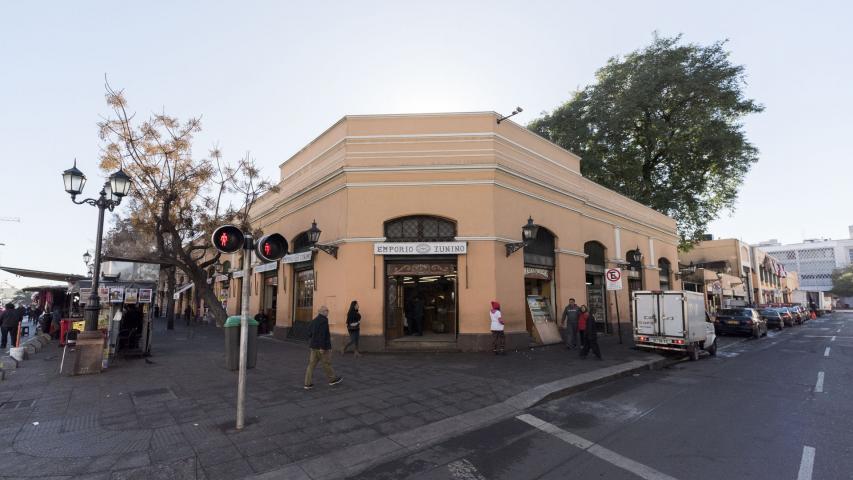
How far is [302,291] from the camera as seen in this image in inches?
645

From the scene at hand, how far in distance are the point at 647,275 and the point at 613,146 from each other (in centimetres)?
1076

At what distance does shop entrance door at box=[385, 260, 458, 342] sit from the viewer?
13398 millimetres

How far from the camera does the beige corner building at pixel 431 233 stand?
13.1 meters

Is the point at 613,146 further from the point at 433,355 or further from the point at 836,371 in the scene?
the point at 433,355

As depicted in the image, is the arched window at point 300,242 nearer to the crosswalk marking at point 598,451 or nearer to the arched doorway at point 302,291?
the arched doorway at point 302,291

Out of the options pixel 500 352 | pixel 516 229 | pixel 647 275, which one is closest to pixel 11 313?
pixel 500 352

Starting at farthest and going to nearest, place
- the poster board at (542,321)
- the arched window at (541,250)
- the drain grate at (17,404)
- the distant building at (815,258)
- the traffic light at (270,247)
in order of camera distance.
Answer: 1. the distant building at (815,258)
2. the arched window at (541,250)
3. the poster board at (542,321)
4. the drain grate at (17,404)
5. the traffic light at (270,247)

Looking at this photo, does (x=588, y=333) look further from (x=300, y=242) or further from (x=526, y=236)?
(x=300, y=242)

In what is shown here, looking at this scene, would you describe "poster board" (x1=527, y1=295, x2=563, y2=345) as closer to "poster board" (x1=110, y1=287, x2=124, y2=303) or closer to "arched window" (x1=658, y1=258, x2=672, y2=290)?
"poster board" (x1=110, y1=287, x2=124, y2=303)

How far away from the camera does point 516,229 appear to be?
47.0ft

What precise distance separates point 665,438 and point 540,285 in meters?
10.6

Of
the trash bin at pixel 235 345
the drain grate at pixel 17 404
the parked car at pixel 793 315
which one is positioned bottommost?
the parked car at pixel 793 315

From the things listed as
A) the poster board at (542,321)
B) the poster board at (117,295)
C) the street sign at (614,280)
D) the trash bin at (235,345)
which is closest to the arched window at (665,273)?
the street sign at (614,280)

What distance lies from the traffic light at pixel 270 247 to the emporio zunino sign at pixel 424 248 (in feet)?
22.6
